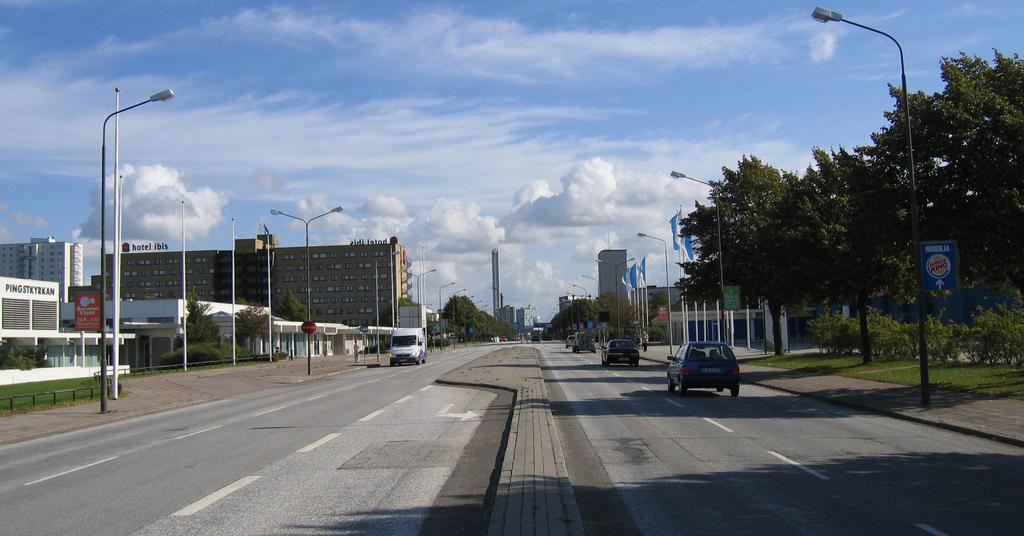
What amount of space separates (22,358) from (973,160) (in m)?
47.6

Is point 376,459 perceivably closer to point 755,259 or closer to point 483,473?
point 483,473

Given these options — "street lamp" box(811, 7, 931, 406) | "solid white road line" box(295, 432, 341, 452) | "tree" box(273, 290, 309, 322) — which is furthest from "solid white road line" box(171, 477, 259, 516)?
"tree" box(273, 290, 309, 322)

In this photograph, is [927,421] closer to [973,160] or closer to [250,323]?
[973,160]

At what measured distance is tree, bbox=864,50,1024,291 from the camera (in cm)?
2184

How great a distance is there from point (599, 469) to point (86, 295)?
22487 mm

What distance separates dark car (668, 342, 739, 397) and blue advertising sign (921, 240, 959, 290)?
6.39 m

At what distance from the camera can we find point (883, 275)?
1444 inches

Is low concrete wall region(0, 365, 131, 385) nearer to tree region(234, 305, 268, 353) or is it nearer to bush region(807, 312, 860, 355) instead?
tree region(234, 305, 268, 353)

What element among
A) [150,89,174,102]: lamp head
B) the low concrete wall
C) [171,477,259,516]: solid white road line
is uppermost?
[150,89,174,102]: lamp head

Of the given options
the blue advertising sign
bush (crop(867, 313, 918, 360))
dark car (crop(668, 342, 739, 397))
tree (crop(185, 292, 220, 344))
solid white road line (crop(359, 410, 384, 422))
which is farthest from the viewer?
tree (crop(185, 292, 220, 344))

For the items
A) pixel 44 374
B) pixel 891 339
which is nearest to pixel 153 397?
pixel 44 374

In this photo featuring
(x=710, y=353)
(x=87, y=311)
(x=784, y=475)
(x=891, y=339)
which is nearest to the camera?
(x=784, y=475)

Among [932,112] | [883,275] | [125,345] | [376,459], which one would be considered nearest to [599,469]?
[376,459]

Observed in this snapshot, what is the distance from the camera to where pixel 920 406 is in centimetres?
2044
